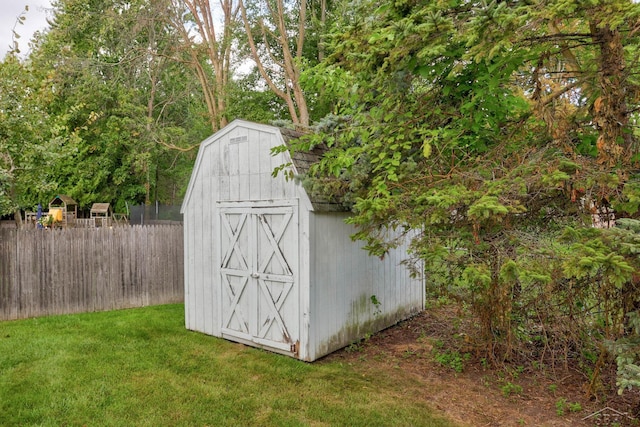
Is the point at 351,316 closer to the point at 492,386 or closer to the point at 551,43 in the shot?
the point at 492,386

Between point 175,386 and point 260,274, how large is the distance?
5.49ft

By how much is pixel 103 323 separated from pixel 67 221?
12.9 m

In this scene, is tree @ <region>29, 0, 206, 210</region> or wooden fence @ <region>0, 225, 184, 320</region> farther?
tree @ <region>29, 0, 206, 210</region>

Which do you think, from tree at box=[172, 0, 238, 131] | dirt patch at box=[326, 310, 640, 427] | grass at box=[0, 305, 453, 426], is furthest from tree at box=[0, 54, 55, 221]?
tree at box=[172, 0, 238, 131]

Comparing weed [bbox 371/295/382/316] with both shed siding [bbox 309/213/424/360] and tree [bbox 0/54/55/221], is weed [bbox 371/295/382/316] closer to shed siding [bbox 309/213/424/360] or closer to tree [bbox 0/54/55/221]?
shed siding [bbox 309/213/424/360]

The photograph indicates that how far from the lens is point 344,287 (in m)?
5.17

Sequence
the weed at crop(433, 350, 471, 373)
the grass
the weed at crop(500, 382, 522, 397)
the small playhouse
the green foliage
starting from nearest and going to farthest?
the grass
the weed at crop(500, 382, 522, 397)
the weed at crop(433, 350, 471, 373)
the small playhouse
the green foliage

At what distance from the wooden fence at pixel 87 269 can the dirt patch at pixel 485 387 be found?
175 inches

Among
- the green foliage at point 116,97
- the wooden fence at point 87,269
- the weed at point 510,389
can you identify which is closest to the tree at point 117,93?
the green foliage at point 116,97

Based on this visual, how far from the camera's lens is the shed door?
15.8 ft

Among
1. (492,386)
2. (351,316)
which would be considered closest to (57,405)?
(351,316)

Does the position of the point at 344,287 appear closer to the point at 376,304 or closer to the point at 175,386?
the point at 376,304

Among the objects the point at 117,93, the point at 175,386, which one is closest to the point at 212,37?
the point at 117,93

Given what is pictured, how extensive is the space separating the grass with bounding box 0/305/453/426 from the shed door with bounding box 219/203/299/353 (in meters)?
0.29
